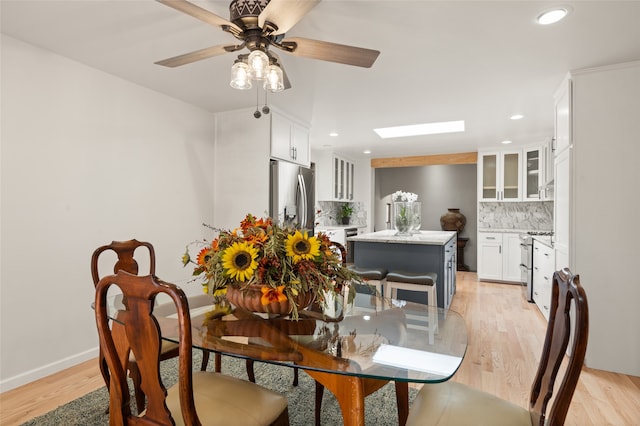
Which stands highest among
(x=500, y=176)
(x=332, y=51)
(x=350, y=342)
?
(x=332, y=51)

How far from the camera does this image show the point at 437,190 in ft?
26.2

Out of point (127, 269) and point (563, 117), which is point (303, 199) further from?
point (563, 117)

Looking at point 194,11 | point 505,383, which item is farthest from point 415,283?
point 194,11

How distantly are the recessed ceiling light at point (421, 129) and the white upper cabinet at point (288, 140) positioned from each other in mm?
1054

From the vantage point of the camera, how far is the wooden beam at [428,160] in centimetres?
647

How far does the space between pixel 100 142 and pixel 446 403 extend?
10.0 ft

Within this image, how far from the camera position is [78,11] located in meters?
2.03

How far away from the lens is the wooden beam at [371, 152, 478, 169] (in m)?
6.47

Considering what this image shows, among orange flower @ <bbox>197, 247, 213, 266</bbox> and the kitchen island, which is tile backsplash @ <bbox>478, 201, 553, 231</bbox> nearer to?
the kitchen island

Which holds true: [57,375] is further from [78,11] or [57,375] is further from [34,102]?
[78,11]

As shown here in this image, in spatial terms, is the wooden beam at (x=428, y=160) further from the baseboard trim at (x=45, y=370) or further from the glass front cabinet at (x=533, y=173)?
the baseboard trim at (x=45, y=370)

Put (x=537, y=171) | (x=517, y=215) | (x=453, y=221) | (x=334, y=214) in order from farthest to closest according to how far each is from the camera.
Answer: (x=453, y=221), (x=334, y=214), (x=517, y=215), (x=537, y=171)

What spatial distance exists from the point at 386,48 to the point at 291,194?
203cm

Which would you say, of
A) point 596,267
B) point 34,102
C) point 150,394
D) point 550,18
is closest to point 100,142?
point 34,102
